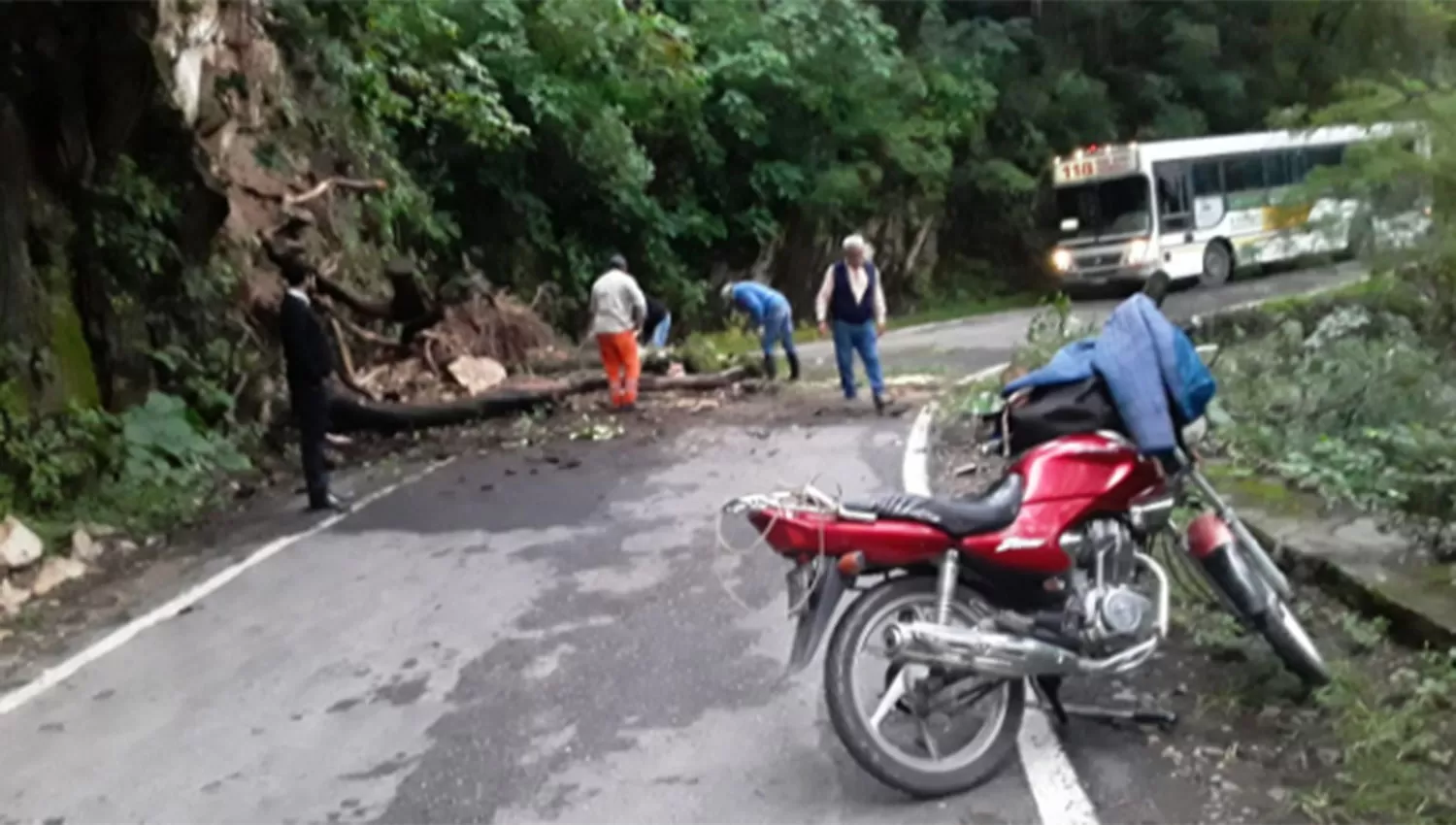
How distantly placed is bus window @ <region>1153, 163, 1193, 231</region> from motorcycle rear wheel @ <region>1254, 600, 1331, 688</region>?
2705 cm

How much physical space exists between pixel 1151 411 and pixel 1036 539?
2.16 feet

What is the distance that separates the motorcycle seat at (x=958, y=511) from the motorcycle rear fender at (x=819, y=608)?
11.3 inches

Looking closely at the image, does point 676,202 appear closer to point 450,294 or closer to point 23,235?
point 450,294

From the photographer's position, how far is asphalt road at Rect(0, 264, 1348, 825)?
18.1ft

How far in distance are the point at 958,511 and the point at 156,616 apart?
5595 millimetres

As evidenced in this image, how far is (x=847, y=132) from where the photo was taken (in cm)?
3275

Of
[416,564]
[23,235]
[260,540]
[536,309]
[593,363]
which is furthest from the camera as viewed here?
[536,309]

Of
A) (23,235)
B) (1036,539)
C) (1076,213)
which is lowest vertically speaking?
(1076,213)

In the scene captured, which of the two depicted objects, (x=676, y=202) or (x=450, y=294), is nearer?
(x=450, y=294)

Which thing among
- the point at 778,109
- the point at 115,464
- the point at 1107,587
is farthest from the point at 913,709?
the point at 778,109

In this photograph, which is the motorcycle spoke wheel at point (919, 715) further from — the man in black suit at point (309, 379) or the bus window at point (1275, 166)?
the bus window at point (1275, 166)

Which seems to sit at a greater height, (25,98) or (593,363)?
(25,98)

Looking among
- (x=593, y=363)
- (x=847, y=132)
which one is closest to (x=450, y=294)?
(x=593, y=363)

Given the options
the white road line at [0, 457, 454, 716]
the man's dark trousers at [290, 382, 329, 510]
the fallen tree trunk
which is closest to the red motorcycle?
the white road line at [0, 457, 454, 716]
